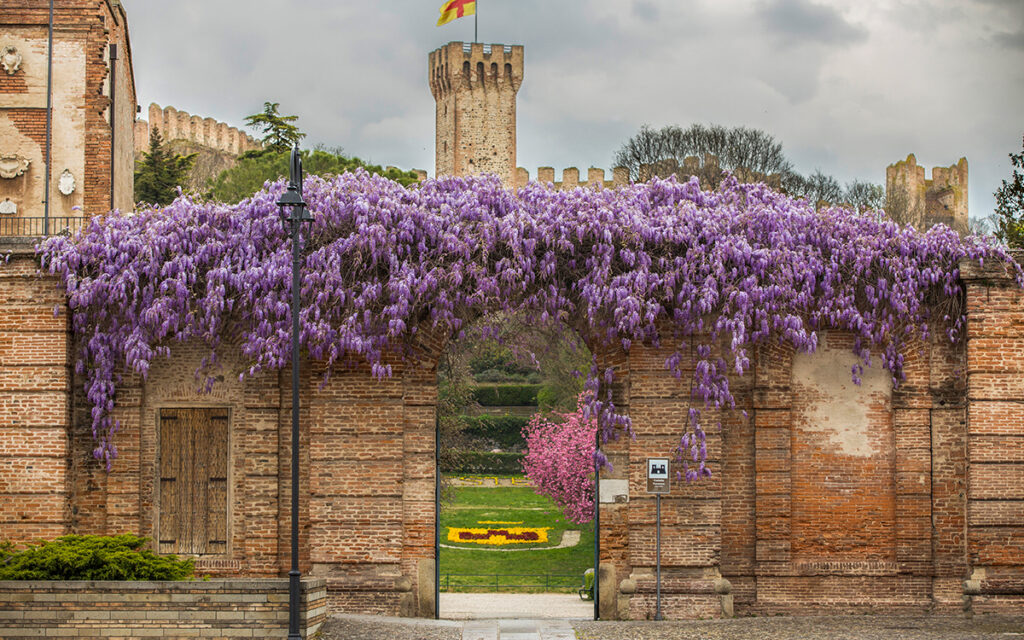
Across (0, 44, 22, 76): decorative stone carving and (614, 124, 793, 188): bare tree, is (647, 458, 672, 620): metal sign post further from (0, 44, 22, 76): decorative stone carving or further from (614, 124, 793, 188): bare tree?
(614, 124, 793, 188): bare tree

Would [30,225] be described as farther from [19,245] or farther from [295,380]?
[295,380]

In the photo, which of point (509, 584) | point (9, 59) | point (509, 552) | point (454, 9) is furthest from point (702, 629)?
point (454, 9)

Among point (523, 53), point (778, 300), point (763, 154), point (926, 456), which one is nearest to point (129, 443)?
point (778, 300)

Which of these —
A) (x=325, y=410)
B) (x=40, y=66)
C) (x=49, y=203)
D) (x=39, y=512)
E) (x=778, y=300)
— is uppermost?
(x=40, y=66)

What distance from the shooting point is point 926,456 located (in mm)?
16156

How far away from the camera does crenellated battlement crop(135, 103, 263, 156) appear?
205 ft

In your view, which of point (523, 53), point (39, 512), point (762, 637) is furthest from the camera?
point (523, 53)

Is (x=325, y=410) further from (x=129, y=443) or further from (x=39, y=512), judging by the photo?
(x=39, y=512)

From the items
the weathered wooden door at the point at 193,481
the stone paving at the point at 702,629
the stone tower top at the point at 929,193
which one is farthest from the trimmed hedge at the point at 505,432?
the stone paving at the point at 702,629

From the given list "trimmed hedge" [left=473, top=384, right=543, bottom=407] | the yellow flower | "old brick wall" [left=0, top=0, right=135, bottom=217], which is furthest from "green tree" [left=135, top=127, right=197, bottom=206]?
"old brick wall" [left=0, top=0, right=135, bottom=217]

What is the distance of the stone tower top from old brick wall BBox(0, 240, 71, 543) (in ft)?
146

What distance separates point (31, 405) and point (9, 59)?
690 centimetres

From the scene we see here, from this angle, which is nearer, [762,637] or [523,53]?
[762,637]

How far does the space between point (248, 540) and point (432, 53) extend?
6414 centimetres
